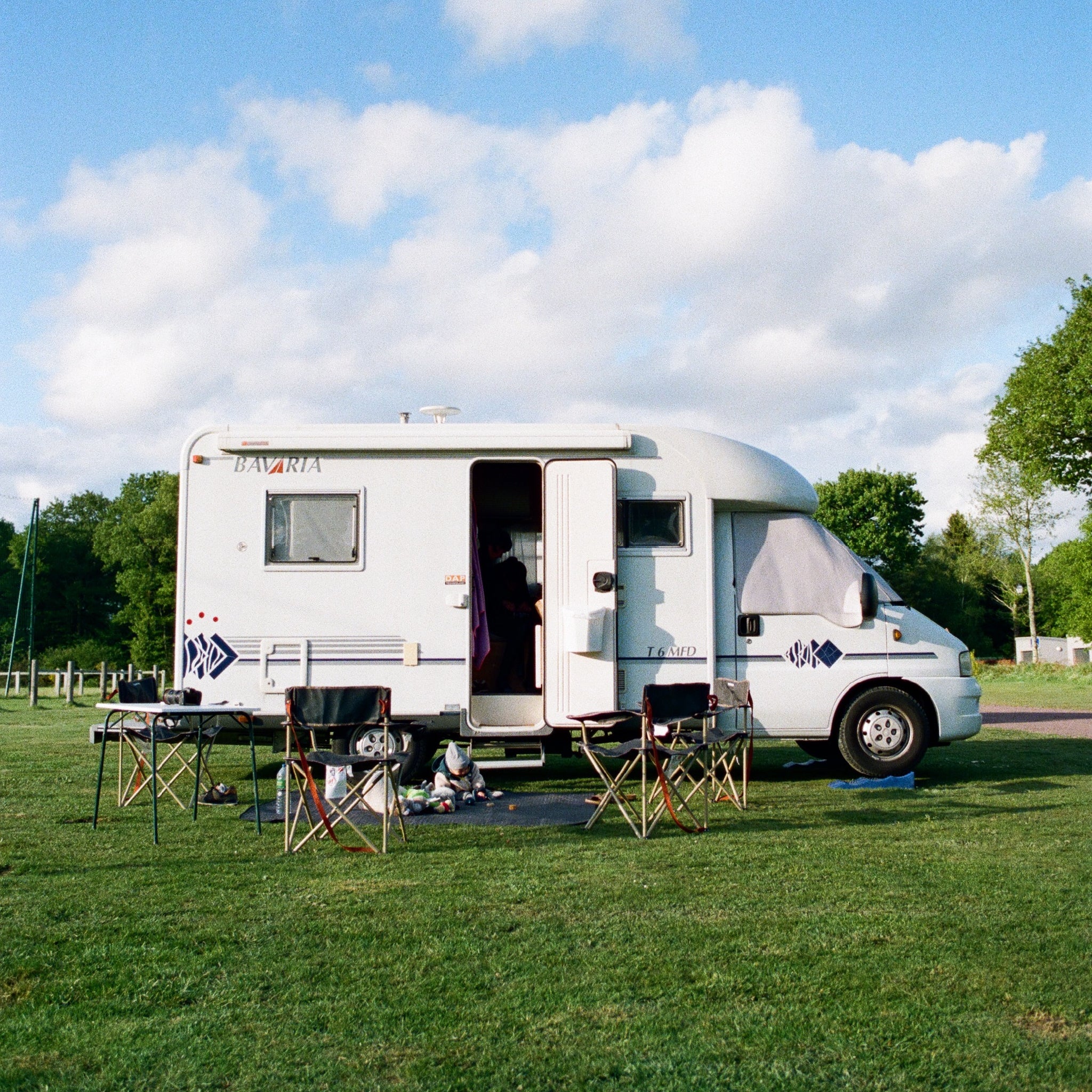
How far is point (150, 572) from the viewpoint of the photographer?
46594 millimetres

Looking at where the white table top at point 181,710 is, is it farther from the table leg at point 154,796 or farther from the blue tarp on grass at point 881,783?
the blue tarp on grass at point 881,783

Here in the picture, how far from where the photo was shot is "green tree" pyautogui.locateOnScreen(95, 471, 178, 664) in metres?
45.8

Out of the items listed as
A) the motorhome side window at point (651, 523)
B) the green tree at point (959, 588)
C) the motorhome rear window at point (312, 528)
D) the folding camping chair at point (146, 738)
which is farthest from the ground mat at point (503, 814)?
the green tree at point (959, 588)

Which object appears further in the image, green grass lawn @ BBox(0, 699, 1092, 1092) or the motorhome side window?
the motorhome side window

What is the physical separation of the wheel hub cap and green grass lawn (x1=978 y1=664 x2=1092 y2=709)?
792 cm

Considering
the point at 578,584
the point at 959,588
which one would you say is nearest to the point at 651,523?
the point at 578,584

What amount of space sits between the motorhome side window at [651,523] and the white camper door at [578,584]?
205mm

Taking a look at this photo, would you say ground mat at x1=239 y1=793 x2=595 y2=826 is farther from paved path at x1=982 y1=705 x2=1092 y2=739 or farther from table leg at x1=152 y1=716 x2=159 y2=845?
paved path at x1=982 y1=705 x2=1092 y2=739

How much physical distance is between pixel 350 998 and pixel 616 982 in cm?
82

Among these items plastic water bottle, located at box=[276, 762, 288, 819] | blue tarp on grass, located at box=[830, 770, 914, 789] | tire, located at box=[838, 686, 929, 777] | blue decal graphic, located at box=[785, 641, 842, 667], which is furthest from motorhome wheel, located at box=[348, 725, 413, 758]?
tire, located at box=[838, 686, 929, 777]

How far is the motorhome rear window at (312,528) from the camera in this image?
28.0ft

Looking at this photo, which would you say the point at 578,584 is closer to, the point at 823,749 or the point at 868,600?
the point at 868,600

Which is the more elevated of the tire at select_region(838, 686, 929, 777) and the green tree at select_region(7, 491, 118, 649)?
the green tree at select_region(7, 491, 118, 649)

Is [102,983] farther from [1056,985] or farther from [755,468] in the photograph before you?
[755,468]
